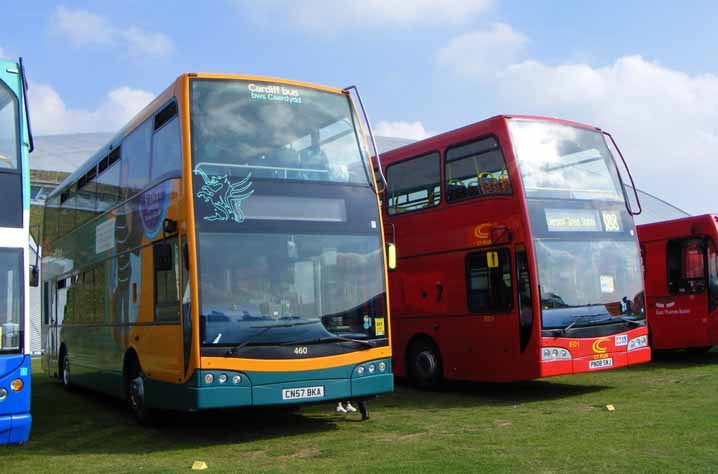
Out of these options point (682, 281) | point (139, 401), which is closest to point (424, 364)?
point (139, 401)

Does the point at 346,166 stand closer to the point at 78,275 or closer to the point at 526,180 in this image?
the point at 526,180

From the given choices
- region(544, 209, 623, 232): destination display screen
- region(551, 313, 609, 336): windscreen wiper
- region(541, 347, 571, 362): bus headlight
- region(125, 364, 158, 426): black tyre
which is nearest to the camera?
region(125, 364, 158, 426): black tyre

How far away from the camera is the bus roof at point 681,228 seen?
722 inches

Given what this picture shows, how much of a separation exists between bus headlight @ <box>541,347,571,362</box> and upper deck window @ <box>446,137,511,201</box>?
2528mm

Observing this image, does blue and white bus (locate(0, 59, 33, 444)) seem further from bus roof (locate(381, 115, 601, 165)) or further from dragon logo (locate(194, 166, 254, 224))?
bus roof (locate(381, 115, 601, 165))

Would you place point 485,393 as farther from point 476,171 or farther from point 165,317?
point 165,317

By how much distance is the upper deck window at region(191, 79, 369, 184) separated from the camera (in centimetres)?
1015

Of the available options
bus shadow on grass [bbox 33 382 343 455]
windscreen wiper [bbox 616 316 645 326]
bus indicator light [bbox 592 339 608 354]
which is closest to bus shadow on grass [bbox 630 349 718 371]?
windscreen wiper [bbox 616 316 645 326]

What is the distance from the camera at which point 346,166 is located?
35.6 ft

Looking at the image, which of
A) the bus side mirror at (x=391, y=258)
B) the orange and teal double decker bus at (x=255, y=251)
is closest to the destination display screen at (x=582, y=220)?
the bus side mirror at (x=391, y=258)

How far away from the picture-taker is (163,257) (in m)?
10.0

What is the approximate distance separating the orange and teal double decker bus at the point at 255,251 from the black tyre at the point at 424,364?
4056 mm

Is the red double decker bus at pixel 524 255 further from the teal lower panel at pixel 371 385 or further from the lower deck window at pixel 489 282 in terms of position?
the teal lower panel at pixel 371 385

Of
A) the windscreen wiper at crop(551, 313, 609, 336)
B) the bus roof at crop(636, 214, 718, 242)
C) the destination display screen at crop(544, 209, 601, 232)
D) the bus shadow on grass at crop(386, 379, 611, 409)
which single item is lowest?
the bus shadow on grass at crop(386, 379, 611, 409)
